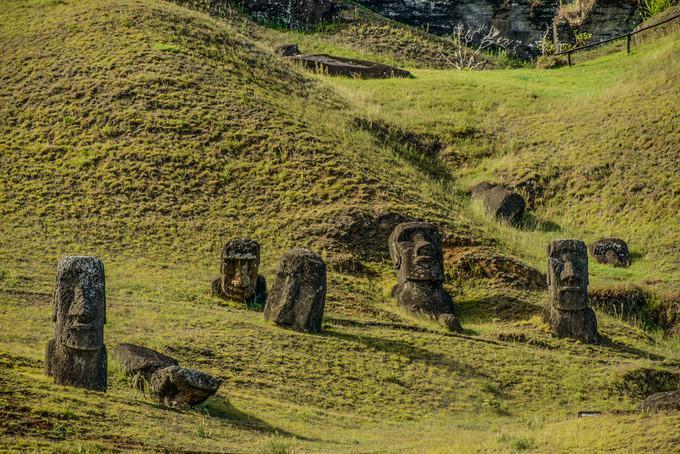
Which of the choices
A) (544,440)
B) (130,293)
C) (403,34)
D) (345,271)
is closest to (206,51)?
(345,271)

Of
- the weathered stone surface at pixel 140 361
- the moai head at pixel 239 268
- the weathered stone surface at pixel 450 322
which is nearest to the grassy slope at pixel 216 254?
the weathered stone surface at pixel 140 361

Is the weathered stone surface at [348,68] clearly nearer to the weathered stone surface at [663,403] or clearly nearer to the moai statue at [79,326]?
the moai statue at [79,326]

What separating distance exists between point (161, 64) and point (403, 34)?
72.2 ft

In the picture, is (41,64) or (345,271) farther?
(41,64)

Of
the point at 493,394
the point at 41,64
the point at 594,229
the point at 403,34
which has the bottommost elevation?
the point at 493,394

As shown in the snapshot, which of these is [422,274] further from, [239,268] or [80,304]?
[80,304]

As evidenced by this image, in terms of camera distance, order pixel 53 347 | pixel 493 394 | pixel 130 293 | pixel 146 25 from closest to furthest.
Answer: pixel 53 347 → pixel 493 394 → pixel 130 293 → pixel 146 25

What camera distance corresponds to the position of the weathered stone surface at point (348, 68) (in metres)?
50.6

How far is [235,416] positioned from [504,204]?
19015mm

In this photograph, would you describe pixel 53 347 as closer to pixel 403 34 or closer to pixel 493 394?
pixel 493 394

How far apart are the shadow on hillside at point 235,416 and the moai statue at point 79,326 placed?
1.54 meters

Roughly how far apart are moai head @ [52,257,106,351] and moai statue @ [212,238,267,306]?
7.84 metres

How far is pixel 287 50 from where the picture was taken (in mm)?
51844

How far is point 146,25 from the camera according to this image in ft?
141
